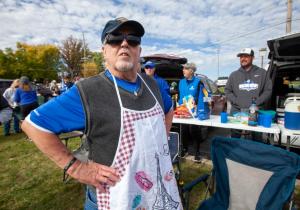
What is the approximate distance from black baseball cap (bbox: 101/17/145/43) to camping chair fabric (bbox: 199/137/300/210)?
158 cm

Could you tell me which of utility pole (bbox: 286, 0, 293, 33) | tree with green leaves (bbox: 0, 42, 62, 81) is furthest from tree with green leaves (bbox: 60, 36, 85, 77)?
utility pole (bbox: 286, 0, 293, 33)

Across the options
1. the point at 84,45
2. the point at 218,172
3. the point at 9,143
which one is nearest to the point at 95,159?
the point at 218,172

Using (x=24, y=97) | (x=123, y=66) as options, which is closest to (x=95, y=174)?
(x=123, y=66)

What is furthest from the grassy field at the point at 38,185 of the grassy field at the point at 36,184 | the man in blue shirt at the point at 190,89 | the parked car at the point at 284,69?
the parked car at the point at 284,69

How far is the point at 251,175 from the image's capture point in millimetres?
2311

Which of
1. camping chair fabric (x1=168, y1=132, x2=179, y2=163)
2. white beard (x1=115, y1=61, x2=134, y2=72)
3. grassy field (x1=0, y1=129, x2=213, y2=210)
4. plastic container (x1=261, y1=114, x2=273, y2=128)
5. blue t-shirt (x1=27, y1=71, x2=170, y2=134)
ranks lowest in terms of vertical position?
grassy field (x1=0, y1=129, x2=213, y2=210)

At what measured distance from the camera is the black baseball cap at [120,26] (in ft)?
4.50

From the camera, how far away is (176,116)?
4.48 metres

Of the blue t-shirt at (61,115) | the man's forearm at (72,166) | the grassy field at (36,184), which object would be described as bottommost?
the grassy field at (36,184)

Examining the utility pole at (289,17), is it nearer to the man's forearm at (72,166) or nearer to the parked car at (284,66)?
the parked car at (284,66)

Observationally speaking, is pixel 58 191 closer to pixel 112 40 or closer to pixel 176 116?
pixel 176 116

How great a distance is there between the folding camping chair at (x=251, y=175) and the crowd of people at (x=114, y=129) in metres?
Answer: 1.13

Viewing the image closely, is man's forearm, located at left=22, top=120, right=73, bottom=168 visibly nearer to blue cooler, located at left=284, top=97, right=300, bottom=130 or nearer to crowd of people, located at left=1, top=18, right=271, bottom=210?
crowd of people, located at left=1, top=18, right=271, bottom=210

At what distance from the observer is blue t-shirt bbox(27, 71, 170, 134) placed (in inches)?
47.1
